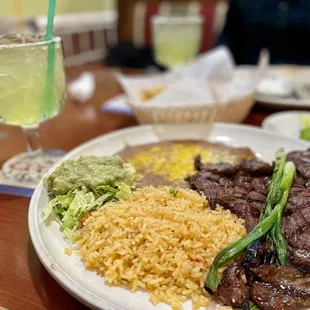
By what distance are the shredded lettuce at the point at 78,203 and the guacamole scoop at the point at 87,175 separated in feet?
0.07

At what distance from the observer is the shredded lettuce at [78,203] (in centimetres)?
115

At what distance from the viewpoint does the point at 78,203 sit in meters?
1.17

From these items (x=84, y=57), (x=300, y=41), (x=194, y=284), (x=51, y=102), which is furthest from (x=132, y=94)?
(x=84, y=57)

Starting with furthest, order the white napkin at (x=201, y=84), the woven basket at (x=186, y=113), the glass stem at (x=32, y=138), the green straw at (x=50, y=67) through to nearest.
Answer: the white napkin at (x=201, y=84)
the woven basket at (x=186, y=113)
the glass stem at (x=32, y=138)
the green straw at (x=50, y=67)

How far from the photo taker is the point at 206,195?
123 centimetres

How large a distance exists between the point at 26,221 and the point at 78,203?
0.24 metres

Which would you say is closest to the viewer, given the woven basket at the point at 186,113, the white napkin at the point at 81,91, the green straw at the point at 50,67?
the green straw at the point at 50,67

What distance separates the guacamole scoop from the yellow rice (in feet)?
0.34

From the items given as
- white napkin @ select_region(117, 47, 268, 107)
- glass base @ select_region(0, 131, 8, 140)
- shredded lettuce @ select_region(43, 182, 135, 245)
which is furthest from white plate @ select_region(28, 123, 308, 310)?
glass base @ select_region(0, 131, 8, 140)

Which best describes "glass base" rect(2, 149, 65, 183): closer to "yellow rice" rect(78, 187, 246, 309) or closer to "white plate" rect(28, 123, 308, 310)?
"white plate" rect(28, 123, 308, 310)

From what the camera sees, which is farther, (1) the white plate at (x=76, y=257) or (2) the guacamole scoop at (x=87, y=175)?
(2) the guacamole scoop at (x=87, y=175)

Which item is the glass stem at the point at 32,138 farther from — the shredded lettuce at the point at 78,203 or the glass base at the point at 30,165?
the shredded lettuce at the point at 78,203

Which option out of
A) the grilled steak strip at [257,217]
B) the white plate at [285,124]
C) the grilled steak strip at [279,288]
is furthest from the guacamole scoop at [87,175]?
the white plate at [285,124]

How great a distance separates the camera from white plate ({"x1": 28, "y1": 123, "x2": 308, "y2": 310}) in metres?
0.87
